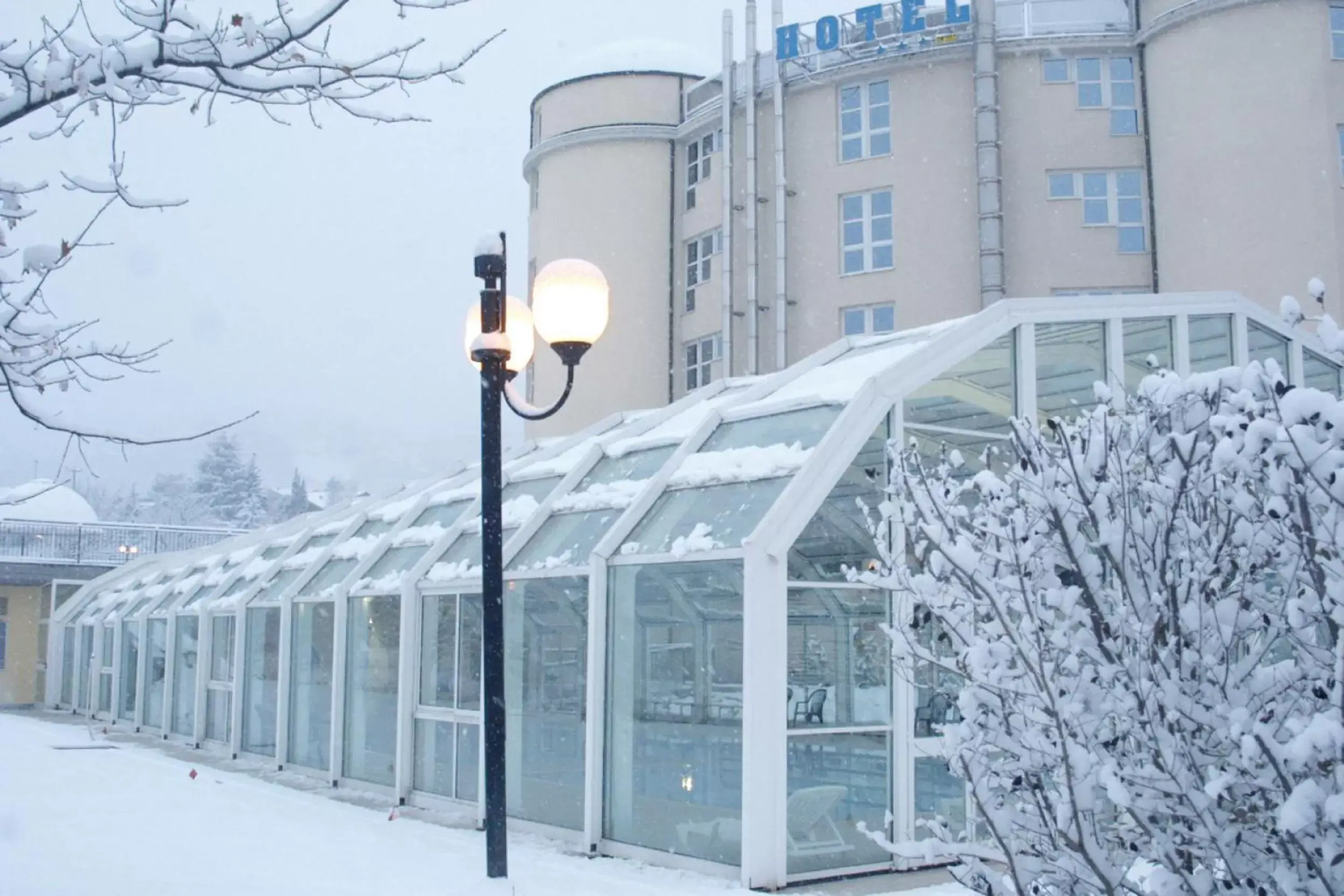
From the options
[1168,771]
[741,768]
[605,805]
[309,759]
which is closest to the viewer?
[1168,771]

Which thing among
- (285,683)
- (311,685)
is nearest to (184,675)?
(285,683)

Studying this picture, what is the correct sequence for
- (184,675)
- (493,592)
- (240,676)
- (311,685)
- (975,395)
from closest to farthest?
(493,592), (975,395), (311,685), (240,676), (184,675)

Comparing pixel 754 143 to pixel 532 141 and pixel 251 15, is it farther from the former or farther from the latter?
pixel 251 15

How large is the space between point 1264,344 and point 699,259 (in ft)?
72.3

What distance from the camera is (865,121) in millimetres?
30734

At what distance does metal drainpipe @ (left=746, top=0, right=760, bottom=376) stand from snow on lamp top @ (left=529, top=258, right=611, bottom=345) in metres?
22.3

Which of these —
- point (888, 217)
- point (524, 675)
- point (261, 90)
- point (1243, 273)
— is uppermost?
point (888, 217)

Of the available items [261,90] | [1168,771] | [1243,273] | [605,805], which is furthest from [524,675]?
[1243,273]

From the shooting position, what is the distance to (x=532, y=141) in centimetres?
3803

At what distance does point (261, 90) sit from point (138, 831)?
8268 mm

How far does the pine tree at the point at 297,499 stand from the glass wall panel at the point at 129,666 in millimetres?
93565

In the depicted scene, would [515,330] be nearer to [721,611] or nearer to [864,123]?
[721,611]

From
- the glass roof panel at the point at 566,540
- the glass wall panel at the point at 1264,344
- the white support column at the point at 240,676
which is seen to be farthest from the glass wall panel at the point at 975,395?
the white support column at the point at 240,676

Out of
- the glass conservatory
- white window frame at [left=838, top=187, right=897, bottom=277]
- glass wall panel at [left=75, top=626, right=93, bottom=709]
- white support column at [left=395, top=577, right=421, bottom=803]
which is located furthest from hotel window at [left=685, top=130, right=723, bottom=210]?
white support column at [left=395, top=577, right=421, bottom=803]
